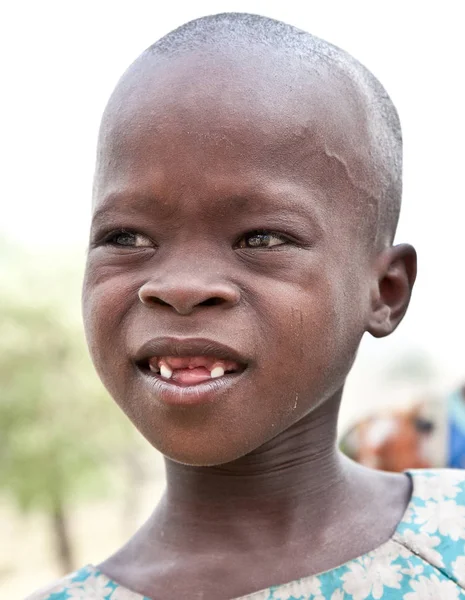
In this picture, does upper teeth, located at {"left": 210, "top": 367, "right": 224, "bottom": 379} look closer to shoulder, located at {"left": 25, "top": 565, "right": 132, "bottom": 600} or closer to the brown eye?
the brown eye

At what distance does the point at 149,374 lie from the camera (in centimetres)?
121

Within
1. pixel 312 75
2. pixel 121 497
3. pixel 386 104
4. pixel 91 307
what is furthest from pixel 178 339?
pixel 121 497

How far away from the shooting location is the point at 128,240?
129 centimetres

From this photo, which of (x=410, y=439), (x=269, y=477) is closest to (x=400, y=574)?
(x=269, y=477)

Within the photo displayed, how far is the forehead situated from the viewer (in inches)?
46.5

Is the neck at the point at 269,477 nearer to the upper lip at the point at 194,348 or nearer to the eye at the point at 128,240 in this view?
the upper lip at the point at 194,348

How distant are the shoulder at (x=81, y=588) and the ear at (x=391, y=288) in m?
0.59

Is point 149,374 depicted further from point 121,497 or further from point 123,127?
point 121,497

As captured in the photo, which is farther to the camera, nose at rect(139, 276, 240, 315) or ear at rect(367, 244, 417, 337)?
ear at rect(367, 244, 417, 337)

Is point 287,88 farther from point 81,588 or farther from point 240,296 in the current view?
point 81,588

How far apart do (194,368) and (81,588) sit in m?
0.45

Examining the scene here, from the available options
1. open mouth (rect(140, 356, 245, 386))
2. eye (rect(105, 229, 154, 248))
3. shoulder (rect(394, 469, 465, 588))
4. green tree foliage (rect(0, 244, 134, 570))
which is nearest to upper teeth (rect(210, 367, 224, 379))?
open mouth (rect(140, 356, 245, 386))

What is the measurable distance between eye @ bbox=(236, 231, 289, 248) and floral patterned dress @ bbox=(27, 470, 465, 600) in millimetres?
501

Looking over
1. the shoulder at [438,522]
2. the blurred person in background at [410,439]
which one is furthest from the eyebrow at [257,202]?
the blurred person in background at [410,439]
